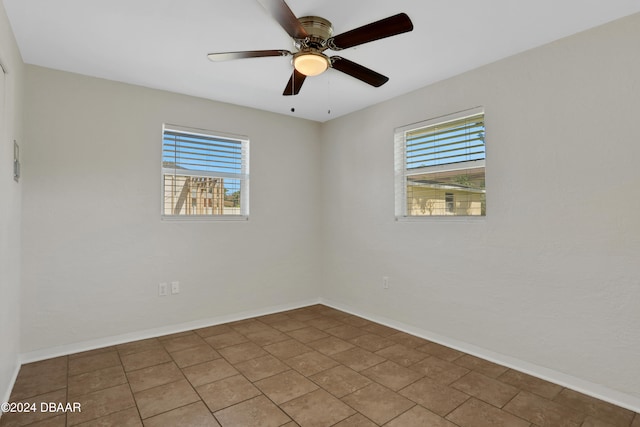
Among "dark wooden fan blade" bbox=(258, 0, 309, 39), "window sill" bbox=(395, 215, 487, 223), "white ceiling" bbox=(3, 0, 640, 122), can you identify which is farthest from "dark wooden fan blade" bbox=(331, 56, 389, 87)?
"window sill" bbox=(395, 215, 487, 223)

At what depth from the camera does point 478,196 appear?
9.59 feet

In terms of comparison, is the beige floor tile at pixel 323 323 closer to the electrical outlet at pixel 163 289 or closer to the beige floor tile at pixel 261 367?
the beige floor tile at pixel 261 367

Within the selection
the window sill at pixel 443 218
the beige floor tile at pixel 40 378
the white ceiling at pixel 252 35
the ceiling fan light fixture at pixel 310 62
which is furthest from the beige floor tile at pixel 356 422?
the white ceiling at pixel 252 35

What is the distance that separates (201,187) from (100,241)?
1.07 metres

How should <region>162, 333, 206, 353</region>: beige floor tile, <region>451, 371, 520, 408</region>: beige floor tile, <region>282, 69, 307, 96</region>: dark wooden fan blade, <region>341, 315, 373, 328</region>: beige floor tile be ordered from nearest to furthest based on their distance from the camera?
<region>451, 371, 520, 408</region>: beige floor tile → <region>282, 69, 307, 96</region>: dark wooden fan blade → <region>162, 333, 206, 353</region>: beige floor tile → <region>341, 315, 373, 328</region>: beige floor tile

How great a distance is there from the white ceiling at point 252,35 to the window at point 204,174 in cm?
57

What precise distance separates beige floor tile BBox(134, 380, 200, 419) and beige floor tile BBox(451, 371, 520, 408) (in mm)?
1782

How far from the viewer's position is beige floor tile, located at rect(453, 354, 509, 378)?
8.34ft

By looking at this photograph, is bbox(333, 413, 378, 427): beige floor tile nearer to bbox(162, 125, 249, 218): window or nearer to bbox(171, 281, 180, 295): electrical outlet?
bbox(171, 281, 180, 295): electrical outlet

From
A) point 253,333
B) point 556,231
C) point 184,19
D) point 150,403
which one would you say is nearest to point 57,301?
point 150,403

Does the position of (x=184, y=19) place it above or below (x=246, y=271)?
above

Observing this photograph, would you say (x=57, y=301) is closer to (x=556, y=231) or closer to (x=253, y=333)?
(x=253, y=333)

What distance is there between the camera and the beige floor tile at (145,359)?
2658 mm

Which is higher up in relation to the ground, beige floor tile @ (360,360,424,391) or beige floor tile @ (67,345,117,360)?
beige floor tile @ (67,345,117,360)
